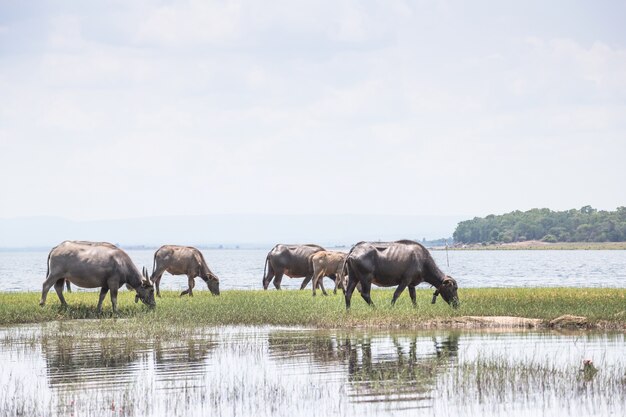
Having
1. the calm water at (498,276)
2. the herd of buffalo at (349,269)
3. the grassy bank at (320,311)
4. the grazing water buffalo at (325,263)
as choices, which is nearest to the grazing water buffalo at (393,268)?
the herd of buffalo at (349,269)

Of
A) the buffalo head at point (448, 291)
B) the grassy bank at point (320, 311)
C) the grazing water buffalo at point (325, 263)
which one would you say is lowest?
the grassy bank at point (320, 311)

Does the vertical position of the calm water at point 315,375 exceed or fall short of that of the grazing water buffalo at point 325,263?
it falls short

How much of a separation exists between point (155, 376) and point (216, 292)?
61.3 ft

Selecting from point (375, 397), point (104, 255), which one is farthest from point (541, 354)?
point (104, 255)

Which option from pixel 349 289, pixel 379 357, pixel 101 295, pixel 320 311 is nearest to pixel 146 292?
pixel 101 295

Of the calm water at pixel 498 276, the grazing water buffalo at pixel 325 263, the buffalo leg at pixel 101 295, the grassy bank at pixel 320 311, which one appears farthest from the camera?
the calm water at pixel 498 276

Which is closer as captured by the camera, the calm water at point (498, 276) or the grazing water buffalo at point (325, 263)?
the grazing water buffalo at point (325, 263)

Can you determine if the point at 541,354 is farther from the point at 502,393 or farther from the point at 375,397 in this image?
the point at 375,397

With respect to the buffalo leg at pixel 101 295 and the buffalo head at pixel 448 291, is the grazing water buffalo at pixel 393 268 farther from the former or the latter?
the buffalo leg at pixel 101 295

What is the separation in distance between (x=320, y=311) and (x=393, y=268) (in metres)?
2.58

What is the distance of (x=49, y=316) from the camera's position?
26906 mm

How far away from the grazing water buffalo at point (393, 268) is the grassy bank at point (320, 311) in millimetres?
569

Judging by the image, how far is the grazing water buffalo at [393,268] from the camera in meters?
27.2

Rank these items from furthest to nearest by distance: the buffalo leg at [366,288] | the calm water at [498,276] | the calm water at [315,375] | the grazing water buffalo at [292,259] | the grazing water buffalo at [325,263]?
the calm water at [498,276] < the grazing water buffalo at [292,259] < the grazing water buffalo at [325,263] < the buffalo leg at [366,288] < the calm water at [315,375]
